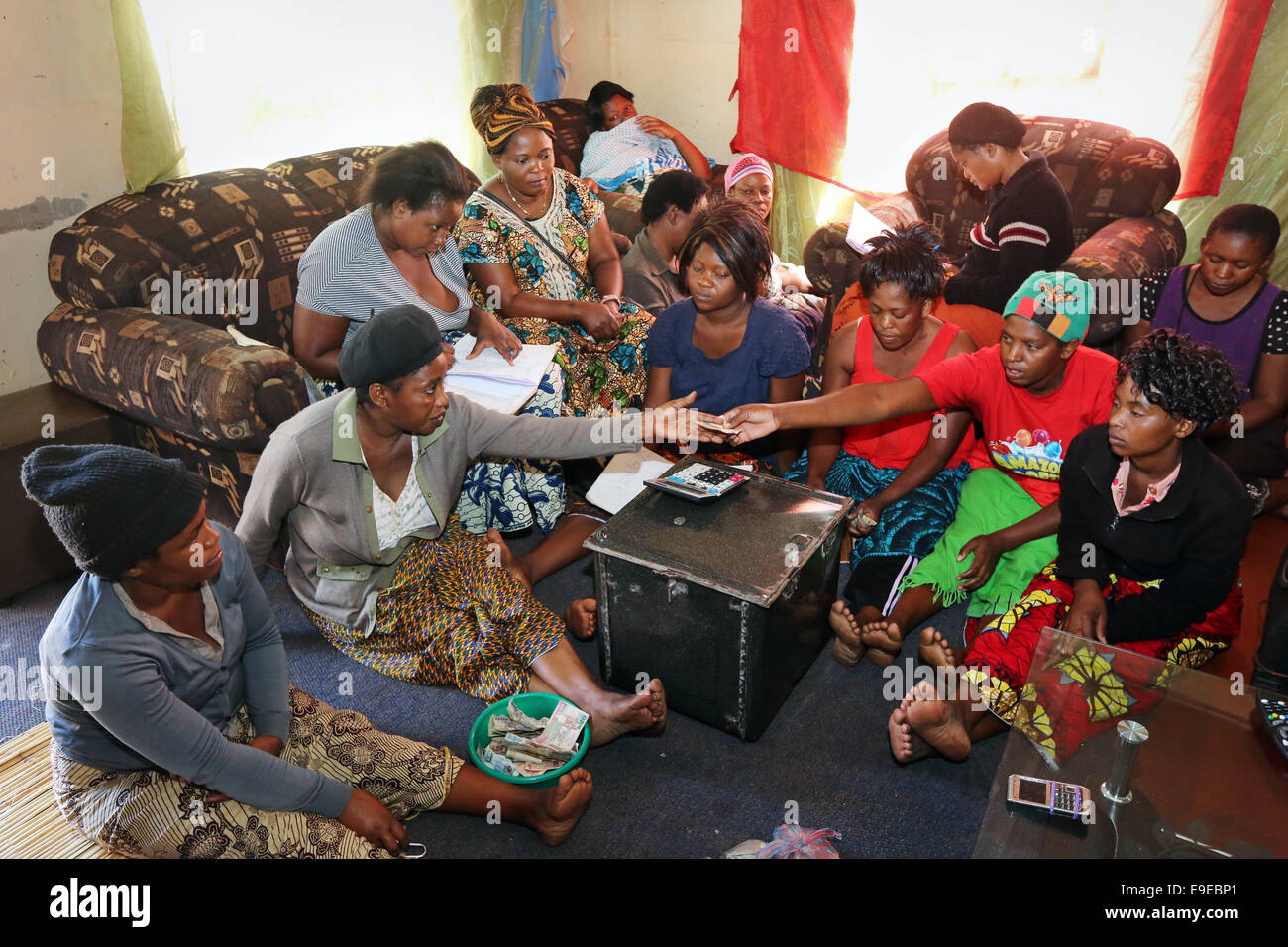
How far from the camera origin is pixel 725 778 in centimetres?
214

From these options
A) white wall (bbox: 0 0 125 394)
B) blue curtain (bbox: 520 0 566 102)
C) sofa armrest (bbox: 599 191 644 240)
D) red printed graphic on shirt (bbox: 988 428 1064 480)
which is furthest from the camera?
blue curtain (bbox: 520 0 566 102)

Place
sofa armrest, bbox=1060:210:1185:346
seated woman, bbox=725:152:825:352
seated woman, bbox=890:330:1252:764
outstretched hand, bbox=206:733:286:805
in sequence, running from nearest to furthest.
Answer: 1. outstretched hand, bbox=206:733:286:805
2. seated woman, bbox=890:330:1252:764
3. sofa armrest, bbox=1060:210:1185:346
4. seated woman, bbox=725:152:825:352

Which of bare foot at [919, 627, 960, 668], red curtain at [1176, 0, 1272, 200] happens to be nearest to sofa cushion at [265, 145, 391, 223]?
bare foot at [919, 627, 960, 668]

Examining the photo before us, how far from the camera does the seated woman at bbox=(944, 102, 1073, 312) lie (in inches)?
123

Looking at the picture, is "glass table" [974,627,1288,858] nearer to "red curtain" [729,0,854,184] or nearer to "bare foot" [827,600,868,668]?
"bare foot" [827,600,868,668]

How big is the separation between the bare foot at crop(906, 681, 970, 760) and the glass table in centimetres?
30

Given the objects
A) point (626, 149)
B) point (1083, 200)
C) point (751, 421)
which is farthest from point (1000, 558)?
point (626, 149)

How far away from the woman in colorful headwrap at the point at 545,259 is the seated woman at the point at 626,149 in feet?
3.74

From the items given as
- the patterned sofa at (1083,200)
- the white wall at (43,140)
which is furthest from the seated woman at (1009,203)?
the white wall at (43,140)

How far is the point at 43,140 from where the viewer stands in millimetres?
2957

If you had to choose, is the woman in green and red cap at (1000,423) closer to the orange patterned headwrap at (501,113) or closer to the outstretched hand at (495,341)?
the outstretched hand at (495,341)

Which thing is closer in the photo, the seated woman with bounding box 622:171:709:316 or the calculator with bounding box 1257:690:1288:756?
the calculator with bounding box 1257:690:1288:756

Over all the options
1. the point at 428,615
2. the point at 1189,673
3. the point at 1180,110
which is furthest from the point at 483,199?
the point at 1180,110
